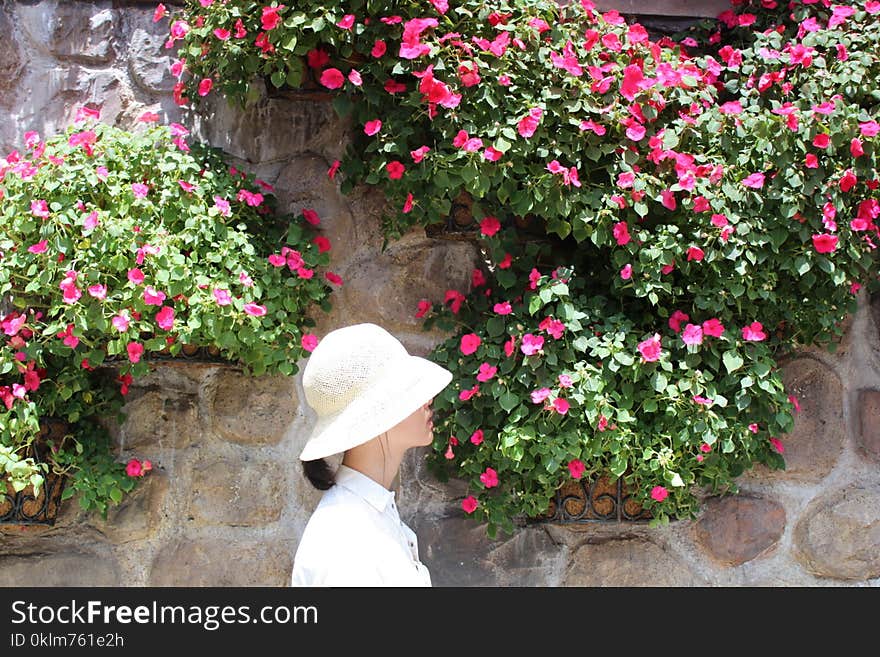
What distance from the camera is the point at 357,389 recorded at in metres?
A: 1.80

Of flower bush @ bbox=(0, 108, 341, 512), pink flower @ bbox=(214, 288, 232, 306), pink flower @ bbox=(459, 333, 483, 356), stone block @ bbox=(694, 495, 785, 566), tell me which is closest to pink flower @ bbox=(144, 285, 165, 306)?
flower bush @ bbox=(0, 108, 341, 512)

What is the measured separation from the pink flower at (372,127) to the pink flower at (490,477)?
2.65 ft

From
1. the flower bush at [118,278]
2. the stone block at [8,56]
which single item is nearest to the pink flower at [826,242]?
the flower bush at [118,278]

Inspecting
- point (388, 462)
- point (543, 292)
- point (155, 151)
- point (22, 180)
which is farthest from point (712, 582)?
point (22, 180)

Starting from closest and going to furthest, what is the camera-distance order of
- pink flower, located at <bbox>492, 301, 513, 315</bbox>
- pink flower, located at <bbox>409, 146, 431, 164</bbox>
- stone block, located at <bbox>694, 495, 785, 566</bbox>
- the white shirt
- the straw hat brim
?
the white shirt
the straw hat brim
pink flower, located at <bbox>409, 146, 431, 164</bbox>
pink flower, located at <bbox>492, 301, 513, 315</bbox>
stone block, located at <bbox>694, 495, 785, 566</bbox>

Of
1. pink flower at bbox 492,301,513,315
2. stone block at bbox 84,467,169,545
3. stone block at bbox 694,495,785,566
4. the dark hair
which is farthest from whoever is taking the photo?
stone block at bbox 694,495,785,566

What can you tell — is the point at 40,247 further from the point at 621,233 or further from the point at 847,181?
the point at 847,181

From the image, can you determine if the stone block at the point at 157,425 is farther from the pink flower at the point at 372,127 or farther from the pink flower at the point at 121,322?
the pink flower at the point at 372,127

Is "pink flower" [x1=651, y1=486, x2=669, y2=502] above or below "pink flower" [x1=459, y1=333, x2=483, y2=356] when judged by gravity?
below

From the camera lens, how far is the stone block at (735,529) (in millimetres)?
2688

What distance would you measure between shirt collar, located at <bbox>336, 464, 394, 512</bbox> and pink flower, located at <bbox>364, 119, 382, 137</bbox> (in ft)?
2.87

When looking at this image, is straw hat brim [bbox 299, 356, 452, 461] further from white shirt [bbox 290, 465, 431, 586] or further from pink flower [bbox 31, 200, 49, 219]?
pink flower [bbox 31, 200, 49, 219]

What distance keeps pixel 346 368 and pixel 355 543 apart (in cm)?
29

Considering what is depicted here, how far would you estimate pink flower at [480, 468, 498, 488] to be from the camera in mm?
2463
